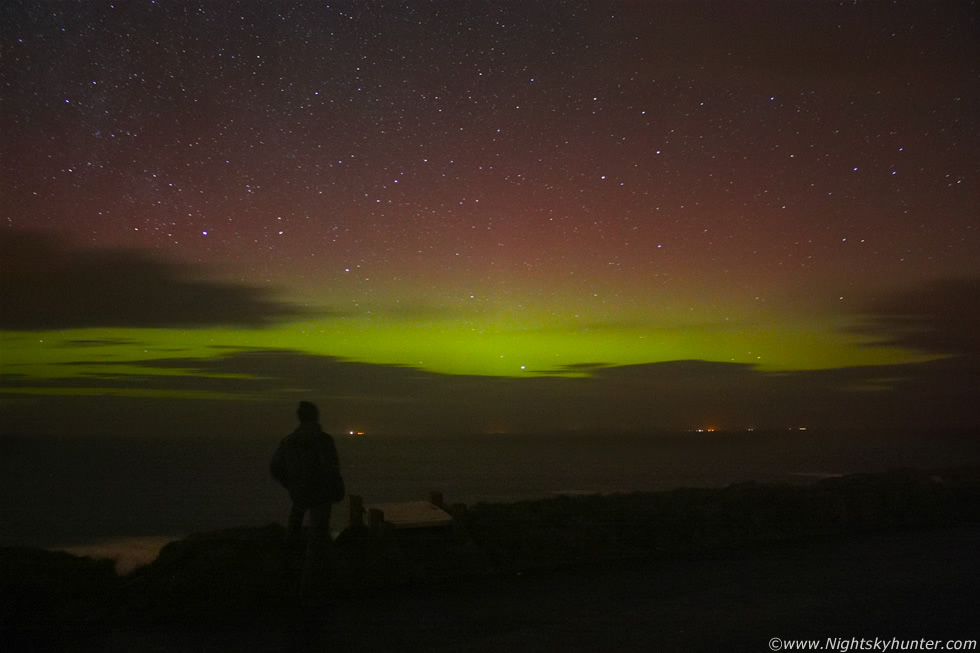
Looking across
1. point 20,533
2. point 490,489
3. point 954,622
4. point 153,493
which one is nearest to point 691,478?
point 490,489

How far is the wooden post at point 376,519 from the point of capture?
9.49 m

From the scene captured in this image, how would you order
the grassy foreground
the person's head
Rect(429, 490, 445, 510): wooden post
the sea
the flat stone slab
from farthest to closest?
1. the sea
2. Rect(429, 490, 445, 510): wooden post
3. the flat stone slab
4. the person's head
5. the grassy foreground

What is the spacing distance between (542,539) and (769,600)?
294cm

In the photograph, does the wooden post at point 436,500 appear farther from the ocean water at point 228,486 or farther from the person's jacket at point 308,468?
the ocean water at point 228,486

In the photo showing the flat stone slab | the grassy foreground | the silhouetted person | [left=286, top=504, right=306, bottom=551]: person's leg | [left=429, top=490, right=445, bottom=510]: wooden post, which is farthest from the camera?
[left=429, top=490, right=445, bottom=510]: wooden post

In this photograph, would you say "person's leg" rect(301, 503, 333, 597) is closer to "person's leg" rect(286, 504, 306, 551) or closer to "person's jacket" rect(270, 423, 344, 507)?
"person's jacket" rect(270, 423, 344, 507)

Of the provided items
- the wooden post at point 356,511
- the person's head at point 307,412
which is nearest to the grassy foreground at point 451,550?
the wooden post at point 356,511

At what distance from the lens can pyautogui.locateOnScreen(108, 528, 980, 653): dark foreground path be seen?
6.52 m

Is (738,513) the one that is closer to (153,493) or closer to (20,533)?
(20,533)

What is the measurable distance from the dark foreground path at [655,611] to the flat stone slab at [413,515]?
1051 mm

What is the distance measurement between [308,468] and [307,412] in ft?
1.87

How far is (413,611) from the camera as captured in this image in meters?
7.56

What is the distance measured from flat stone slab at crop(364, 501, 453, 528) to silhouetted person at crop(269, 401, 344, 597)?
137 cm

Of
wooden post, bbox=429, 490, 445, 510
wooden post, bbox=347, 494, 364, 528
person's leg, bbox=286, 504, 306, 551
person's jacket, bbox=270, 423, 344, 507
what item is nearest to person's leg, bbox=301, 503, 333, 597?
person's jacket, bbox=270, 423, 344, 507
